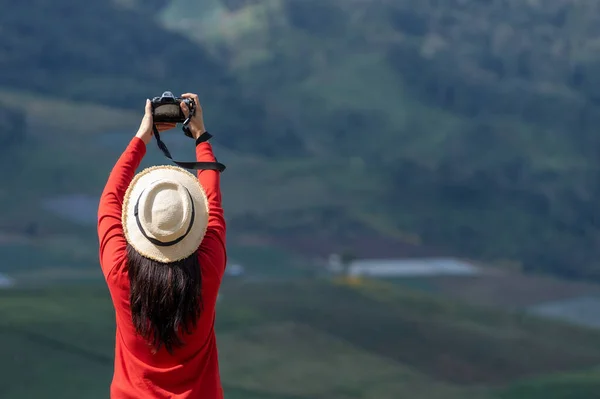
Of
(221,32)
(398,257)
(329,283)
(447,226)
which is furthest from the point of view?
(221,32)

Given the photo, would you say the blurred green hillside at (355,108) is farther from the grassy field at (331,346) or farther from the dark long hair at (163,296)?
the dark long hair at (163,296)

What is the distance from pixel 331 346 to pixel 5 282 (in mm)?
3073

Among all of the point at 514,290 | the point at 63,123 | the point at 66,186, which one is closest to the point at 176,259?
the point at 514,290

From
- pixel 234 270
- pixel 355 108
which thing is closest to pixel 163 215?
pixel 234 270

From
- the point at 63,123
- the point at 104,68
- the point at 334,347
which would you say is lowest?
the point at 334,347

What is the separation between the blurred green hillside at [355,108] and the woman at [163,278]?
310 inches

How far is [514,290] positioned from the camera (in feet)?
31.6

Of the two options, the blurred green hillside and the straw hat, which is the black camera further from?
the blurred green hillside

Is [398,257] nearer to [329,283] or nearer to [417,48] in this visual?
[329,283]

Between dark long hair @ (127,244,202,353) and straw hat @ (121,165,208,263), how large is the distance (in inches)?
1.0

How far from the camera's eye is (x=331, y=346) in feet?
22.8

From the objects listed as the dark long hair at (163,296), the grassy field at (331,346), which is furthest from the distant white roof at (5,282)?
the dark long hair at (163,296)

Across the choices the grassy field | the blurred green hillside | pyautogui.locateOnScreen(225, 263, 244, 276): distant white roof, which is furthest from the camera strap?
the blurred green hillside

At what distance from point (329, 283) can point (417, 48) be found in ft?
15.6
